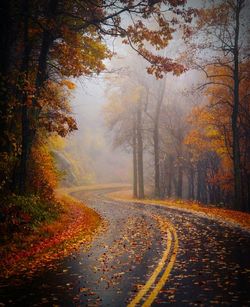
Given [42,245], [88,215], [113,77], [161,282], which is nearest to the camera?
[161,282]

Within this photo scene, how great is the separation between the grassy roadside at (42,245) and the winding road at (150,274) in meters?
0.56

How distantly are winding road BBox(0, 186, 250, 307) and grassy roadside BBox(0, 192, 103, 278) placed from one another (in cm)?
56

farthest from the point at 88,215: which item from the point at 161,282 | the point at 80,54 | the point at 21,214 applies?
the point at 161,282

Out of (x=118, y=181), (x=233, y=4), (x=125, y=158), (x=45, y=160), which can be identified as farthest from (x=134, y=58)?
(x=125, y=158)

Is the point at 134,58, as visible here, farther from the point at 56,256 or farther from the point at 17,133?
the point at 56,256

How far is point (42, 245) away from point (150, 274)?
4742 mm

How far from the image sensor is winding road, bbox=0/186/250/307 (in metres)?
6.80

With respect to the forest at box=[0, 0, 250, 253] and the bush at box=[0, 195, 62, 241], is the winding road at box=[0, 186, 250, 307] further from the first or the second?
the forest at box=[0, 0, 250, 253]

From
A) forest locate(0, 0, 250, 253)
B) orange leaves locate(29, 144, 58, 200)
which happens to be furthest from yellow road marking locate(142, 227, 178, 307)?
orange leaves locate(29, 144, 58, 200)

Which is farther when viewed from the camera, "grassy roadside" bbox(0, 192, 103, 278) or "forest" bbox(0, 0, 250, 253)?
"forest" bbox(0, 0, 250, 253)

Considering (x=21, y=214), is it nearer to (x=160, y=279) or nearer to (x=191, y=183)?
(x=160, y=279)

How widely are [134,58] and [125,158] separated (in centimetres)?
5414

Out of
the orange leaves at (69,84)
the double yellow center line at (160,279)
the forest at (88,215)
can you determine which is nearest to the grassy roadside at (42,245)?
the forest at (88,215)

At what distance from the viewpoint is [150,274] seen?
841cm
